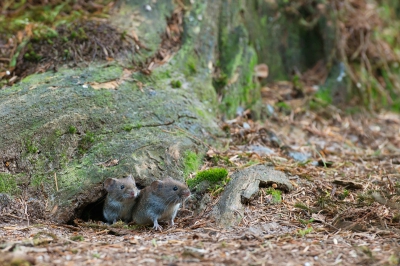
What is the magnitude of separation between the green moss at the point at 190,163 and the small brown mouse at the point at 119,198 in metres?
0.68

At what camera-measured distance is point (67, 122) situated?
6391 mm

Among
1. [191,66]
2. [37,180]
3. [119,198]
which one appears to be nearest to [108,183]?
[119,198]

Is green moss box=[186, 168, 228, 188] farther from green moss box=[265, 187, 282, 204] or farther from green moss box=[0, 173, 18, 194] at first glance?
green moss box=[0, 173, 18, 194]

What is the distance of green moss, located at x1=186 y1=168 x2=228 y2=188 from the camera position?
623cm

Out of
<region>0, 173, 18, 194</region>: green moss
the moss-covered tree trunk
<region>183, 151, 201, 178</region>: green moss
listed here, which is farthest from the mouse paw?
<region>0, 173, 18, 194</region>: green moss

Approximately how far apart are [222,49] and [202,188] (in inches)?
125

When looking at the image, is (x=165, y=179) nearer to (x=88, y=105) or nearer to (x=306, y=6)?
(x=88, y=105)

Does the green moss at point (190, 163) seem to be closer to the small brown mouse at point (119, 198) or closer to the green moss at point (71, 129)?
the small brown mouse at point (119, 198)

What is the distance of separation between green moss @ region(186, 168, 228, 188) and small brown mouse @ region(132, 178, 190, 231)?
35 cm

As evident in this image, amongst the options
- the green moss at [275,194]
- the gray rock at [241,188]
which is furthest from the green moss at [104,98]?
the green moss at [275,194]

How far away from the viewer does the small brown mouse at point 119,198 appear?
19.7 ft

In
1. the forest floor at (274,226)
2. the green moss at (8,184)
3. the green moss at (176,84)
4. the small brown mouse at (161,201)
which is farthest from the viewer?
the green moss at (176,84)

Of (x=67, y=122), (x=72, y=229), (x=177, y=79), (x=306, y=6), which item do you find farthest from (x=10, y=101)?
(x=306, y=6)

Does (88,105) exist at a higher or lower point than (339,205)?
higher
